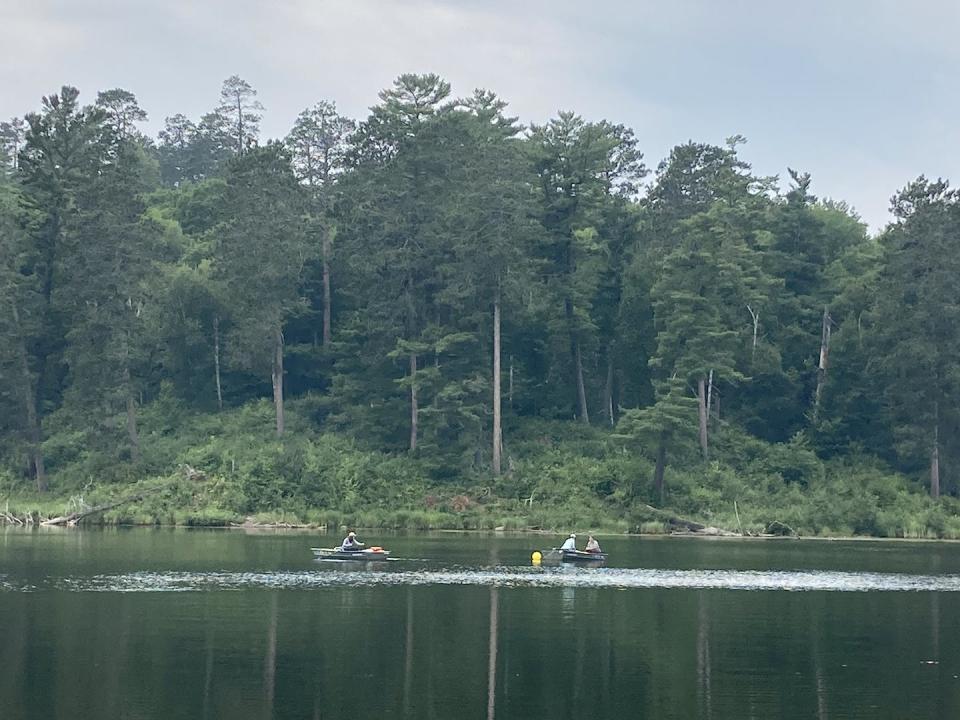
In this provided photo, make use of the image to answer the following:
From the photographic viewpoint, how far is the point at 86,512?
78.4 m

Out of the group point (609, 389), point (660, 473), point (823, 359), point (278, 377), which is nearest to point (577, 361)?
point (609, 389)

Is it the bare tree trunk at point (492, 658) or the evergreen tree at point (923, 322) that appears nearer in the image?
the bare tree trunk at point (492, 658)

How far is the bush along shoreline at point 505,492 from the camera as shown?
77.9 metres

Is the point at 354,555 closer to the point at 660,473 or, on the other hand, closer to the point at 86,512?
the point at 660,473

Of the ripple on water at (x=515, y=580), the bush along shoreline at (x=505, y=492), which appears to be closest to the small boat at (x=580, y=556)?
the ripple on water at (x=515, y=580)

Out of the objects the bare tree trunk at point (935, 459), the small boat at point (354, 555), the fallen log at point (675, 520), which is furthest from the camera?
the bare tree trunk at point (935, 459)

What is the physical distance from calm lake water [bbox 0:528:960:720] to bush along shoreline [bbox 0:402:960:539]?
57.1 ft

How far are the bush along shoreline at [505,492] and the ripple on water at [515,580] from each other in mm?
23554

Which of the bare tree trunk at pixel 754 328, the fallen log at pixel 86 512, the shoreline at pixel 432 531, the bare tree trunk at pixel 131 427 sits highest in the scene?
the bare tree trunk at pixel 754 328

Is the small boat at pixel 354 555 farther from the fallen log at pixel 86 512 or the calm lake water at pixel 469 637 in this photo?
the fallen log at pixel 86 512

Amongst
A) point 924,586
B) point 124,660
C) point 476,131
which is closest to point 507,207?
point 476,131

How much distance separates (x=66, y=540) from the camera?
66188 millimetres

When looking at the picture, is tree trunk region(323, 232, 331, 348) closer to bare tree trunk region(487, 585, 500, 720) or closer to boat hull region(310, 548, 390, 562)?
boat hull region(310, 548, 390, 562)

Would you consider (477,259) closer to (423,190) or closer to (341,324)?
(423,190)
